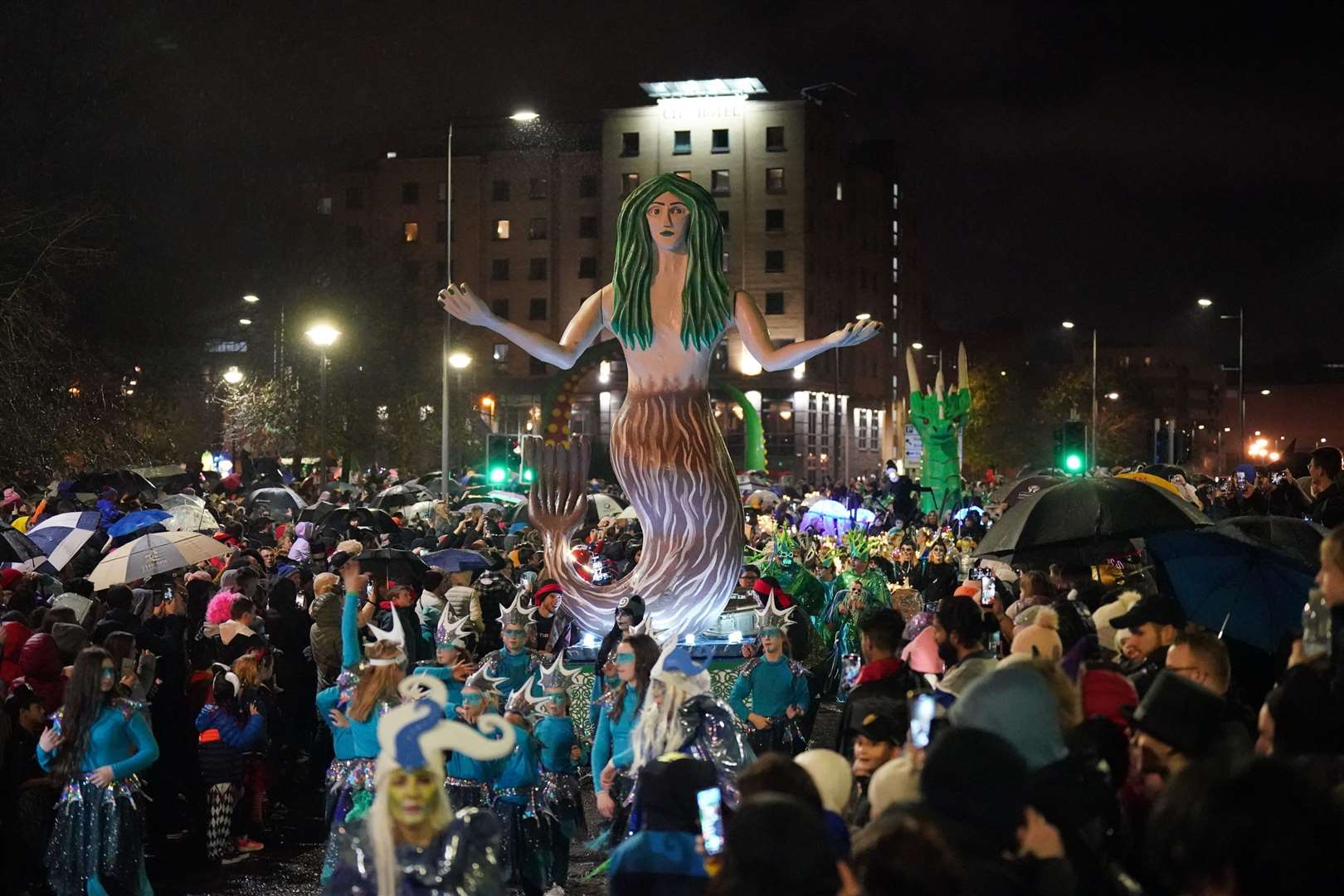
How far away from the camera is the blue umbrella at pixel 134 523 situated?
16619mm

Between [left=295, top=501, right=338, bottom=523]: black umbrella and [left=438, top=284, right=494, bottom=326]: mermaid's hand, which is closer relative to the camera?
[left=438, top=284, right=494, bottom=326]: mermaid's hand

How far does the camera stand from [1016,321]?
4761 inches

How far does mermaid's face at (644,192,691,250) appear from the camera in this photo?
43.2ft

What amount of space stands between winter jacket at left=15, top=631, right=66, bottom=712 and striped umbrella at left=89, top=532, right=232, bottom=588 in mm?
4186

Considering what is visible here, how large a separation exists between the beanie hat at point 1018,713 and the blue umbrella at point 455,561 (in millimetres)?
11138

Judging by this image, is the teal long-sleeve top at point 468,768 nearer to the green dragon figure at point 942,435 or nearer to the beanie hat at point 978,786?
the beanie hat at point 978,786

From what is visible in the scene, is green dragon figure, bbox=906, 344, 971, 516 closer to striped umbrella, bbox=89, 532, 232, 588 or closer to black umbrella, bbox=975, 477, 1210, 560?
striped umbrella, bbox=89, 532, 232, 588

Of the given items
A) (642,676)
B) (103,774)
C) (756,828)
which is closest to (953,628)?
(642,676)

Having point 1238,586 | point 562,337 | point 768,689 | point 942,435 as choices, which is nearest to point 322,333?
point 942,435

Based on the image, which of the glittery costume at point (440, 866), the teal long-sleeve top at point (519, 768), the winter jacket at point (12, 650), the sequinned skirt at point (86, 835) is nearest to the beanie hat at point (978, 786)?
the glittery costume at point (440, 866)

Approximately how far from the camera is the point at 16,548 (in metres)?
14.8

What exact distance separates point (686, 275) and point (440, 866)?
8212 millimetres

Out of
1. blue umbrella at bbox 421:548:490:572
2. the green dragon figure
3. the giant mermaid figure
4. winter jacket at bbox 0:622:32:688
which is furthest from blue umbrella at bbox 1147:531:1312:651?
the green dragon figure

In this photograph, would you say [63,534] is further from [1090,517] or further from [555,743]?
[1090,517]
